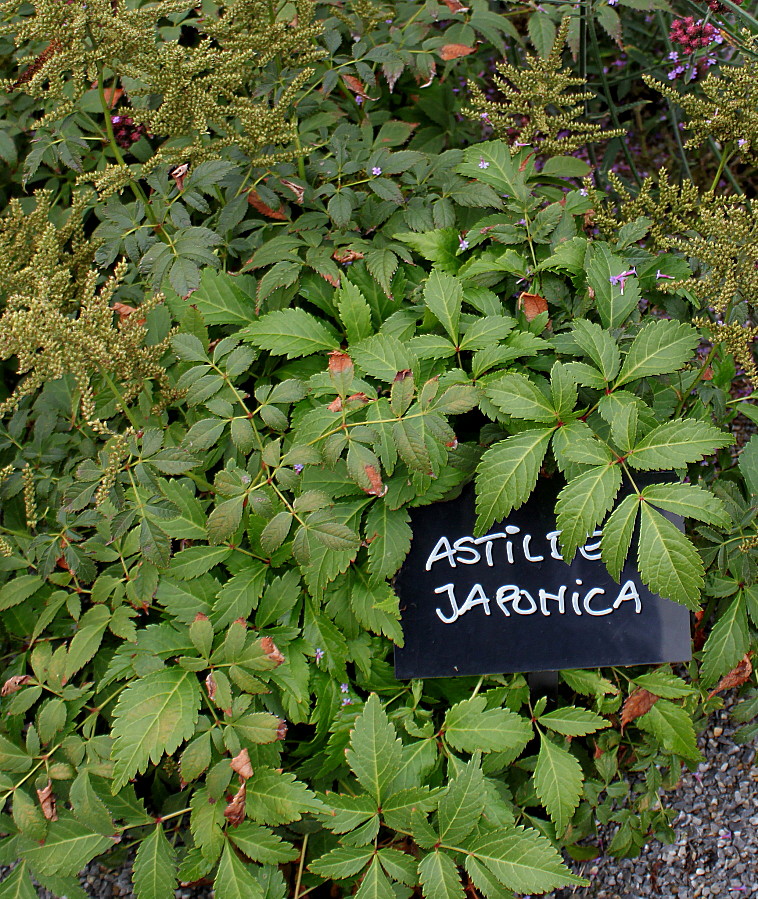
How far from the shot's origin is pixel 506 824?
1363mm

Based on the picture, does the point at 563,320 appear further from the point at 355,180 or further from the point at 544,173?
the point at 355,180

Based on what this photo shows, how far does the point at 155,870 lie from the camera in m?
1.32

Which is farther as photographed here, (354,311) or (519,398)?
(354,311)

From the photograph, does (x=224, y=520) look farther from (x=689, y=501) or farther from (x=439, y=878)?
(x=689, y=501)

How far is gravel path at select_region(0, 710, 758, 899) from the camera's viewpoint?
5.18 ft

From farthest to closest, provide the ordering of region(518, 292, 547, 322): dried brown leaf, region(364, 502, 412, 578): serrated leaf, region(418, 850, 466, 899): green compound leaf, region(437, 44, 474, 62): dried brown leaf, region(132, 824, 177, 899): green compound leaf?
region(437, 44, 474, 62): dried brown leaf < region(518, 292, 547, 322): dried brown leaf < region(364, 502, 412, 578): serrated leaf < region(132, 824, 177, 899): green compound leaf < region(418, 850, 466, 899): green compound leaf

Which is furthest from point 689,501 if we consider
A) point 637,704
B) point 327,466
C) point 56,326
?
point 56,326

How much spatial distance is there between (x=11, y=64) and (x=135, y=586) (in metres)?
1.50

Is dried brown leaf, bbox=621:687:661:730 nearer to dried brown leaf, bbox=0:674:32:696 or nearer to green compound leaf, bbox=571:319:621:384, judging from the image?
green compound leaf, bbox=571:319:621:384

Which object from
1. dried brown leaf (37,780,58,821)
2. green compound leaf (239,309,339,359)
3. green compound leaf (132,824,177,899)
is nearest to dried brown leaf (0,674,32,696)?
dried brown leaf (37,780,58,821)

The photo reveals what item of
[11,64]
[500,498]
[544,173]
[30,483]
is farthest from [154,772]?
[11,64]

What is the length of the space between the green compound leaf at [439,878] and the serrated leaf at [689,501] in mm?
658

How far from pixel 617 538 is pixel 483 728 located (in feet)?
1.41

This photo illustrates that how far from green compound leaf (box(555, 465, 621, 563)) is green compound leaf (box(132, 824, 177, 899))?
844mm
